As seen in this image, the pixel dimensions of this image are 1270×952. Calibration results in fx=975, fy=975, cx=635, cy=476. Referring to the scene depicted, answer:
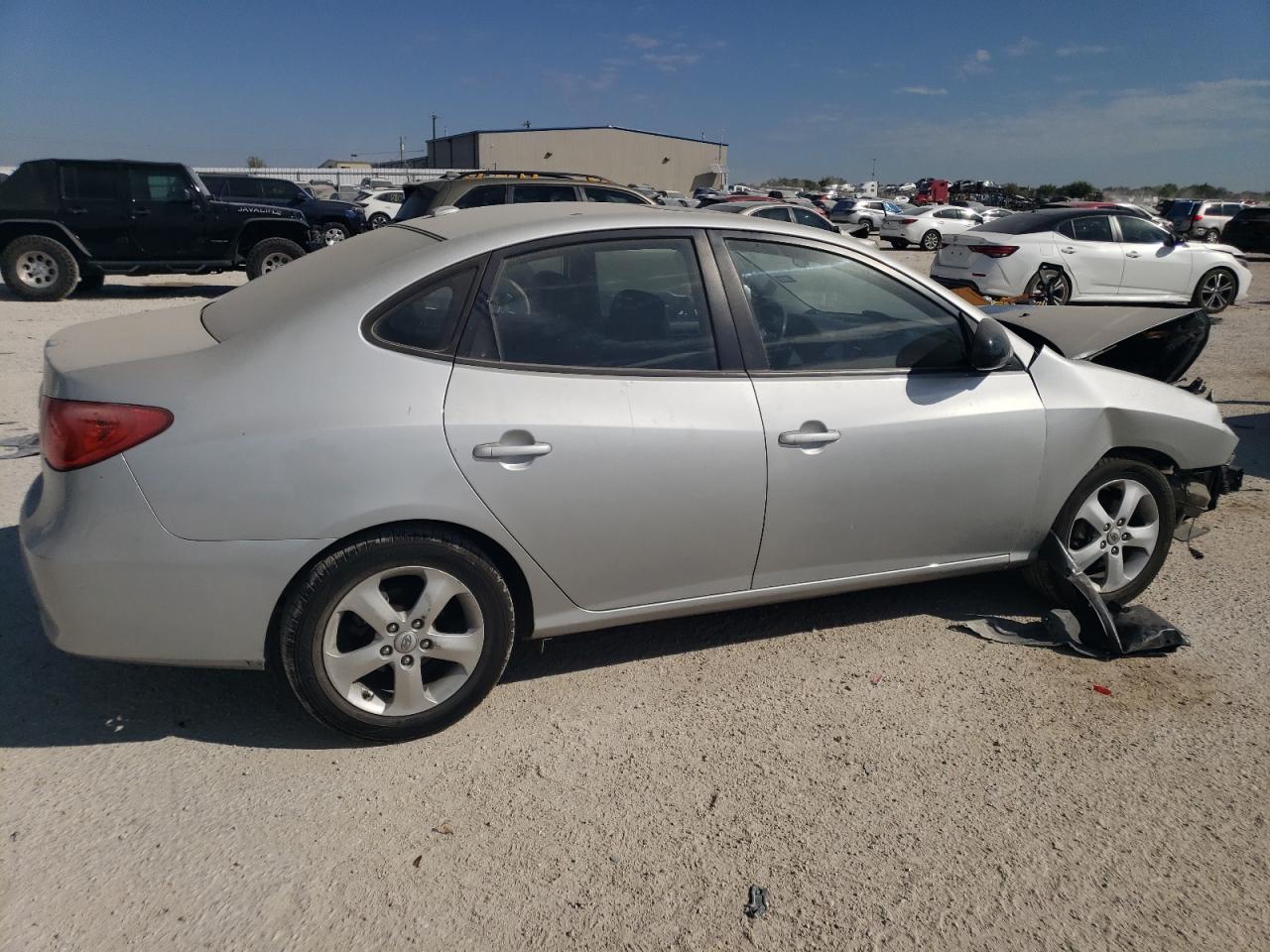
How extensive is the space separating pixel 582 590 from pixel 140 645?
1339 mm

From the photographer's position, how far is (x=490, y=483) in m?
3.00

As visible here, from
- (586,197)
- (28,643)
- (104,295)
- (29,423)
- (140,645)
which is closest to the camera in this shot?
(140,645)

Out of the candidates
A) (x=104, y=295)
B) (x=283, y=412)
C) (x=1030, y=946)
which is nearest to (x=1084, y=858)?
(x=1030, y=946)

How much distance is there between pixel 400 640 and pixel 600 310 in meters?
1.27

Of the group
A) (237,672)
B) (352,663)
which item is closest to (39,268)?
(237,672)

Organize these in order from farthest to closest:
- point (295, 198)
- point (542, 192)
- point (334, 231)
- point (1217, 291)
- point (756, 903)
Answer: point (295, 198) → point (334, 231) → point (1217, 291) → point (542, 192) → point (756, 903)

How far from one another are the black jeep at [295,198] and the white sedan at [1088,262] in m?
13.6

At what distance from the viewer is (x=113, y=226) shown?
13.5m

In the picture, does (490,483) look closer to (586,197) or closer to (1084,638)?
(1084,638)

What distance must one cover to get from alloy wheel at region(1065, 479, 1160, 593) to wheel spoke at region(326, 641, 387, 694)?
108 inches

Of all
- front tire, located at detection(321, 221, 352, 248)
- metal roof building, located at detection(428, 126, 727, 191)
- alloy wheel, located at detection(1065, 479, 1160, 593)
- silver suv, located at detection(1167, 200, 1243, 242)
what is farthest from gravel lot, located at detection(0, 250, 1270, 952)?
metal roof building, located at detection(428, 126, 727, 191)

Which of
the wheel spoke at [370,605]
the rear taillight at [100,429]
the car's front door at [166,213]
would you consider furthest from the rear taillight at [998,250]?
the rear taillight at [100,429]

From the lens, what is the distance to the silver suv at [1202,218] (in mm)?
32812

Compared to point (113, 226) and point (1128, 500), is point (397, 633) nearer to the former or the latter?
point (1128, 500)
